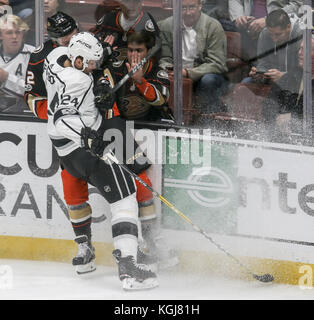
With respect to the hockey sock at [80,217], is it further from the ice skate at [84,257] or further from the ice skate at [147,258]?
the ice skate at [147,258]

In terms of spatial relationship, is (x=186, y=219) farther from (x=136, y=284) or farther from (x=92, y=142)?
(x=92, y=142)

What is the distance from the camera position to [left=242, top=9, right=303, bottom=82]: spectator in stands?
4723 millimetres

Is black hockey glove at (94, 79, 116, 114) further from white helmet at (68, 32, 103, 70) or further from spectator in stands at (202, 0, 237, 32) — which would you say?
spectator in stands at (202, 0, 237, 32)

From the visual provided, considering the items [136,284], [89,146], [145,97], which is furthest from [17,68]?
[136,284]

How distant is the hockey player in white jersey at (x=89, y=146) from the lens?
4.60 m

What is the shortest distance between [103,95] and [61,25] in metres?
0.45

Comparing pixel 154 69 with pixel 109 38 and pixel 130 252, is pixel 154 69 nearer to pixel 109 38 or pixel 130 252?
pixel 109 38

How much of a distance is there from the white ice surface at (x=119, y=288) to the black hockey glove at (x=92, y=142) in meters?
0.71

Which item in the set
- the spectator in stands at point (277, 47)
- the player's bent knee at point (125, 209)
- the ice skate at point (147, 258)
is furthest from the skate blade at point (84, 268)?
the spectator in stands at point (277, 47)

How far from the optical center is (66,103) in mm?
4637

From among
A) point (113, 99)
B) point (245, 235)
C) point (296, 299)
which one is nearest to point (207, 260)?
point (245, 235)

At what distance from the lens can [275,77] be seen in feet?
15.7

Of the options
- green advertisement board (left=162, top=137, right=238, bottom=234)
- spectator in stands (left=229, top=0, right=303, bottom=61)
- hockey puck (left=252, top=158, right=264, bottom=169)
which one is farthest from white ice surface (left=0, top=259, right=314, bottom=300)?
spectator in stands (left=229, top=0, right=303, bottom=61)

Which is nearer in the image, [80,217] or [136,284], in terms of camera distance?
[136,284]
